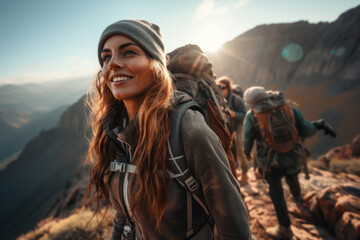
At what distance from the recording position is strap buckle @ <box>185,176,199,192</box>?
0.88 metres

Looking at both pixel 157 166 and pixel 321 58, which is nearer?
pixel 157 166

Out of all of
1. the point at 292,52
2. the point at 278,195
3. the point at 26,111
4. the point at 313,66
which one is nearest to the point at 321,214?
the point at 278,195

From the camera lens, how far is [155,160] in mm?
889

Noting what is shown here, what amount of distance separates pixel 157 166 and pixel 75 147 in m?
46.2

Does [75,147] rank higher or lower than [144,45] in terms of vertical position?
lower

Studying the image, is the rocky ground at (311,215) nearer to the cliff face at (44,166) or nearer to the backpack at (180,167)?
the backpack at (180,167)

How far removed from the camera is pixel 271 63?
2912cm

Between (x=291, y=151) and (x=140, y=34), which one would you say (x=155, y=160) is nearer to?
(x=140, y=34)

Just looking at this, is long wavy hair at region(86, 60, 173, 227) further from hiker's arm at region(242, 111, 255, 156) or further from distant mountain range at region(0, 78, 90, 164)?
distant mountain range at region(0, 78, 90, 164)

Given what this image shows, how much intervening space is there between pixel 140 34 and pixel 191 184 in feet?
3.16

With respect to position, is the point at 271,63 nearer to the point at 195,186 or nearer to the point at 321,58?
the point at 321,58

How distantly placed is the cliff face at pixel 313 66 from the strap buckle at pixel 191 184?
1786cm

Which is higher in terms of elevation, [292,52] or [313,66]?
[292,52]

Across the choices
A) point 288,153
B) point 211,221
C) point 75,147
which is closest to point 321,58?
point 288,153
